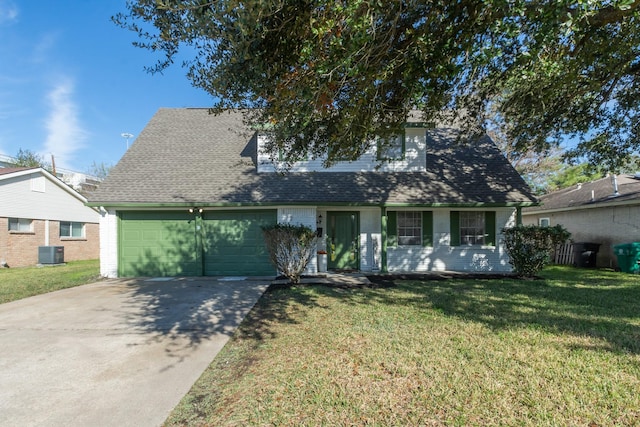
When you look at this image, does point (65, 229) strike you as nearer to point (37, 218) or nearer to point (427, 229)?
point (37, 218)

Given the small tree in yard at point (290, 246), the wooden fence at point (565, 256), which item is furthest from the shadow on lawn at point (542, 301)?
the wooden fence at point (565, 256)

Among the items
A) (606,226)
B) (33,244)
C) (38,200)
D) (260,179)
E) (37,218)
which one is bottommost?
(33,244)

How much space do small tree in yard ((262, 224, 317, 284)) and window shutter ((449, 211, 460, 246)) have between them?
5.20 metres

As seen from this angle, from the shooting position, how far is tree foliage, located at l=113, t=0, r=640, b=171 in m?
3.69

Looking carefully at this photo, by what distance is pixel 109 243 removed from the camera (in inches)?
403

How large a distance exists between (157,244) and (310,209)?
16.9 feet

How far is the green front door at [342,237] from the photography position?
11.1 meters

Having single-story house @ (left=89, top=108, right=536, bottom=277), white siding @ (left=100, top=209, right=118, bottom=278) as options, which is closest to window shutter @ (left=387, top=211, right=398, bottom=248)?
single-story house @ (left=89, top=108, right=536, bottom=277)

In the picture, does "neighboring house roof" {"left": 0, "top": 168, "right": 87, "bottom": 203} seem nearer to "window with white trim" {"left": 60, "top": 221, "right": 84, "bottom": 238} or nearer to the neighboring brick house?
the neighboring brick house

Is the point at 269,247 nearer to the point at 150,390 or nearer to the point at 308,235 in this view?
the point at 308,235

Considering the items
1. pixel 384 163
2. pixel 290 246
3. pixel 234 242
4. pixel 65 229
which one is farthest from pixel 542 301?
pixel 65 229

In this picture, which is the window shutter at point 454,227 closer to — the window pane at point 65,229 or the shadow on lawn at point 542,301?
the shadow on lawn at point 542,301

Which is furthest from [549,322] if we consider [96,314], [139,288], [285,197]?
[139,288]

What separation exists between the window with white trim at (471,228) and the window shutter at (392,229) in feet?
7.50
